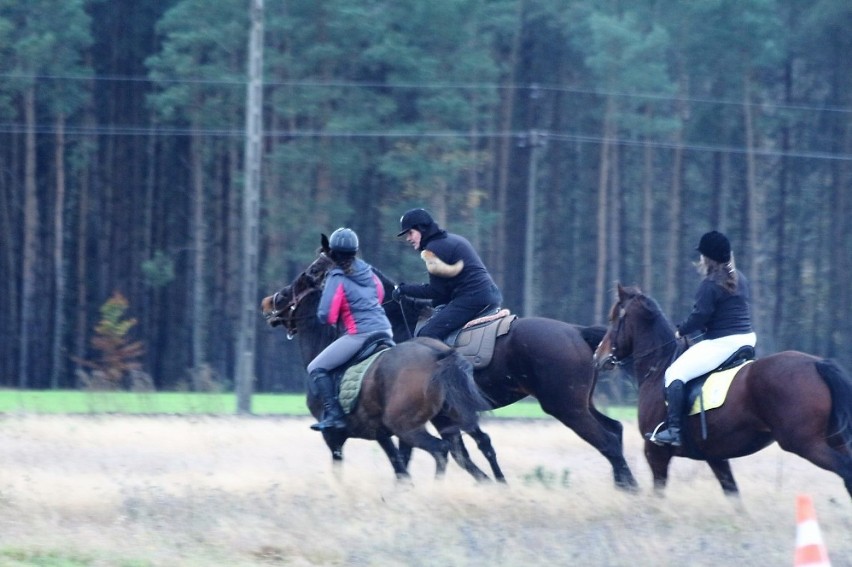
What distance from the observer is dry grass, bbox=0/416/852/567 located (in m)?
8.09

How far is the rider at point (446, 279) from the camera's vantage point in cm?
1133

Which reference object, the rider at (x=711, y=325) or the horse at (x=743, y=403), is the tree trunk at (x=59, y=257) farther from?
the rider at (x=711, y=325)

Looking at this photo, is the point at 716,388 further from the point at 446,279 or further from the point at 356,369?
the point at 356,369

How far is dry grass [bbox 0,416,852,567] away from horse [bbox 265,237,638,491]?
21.1 inches

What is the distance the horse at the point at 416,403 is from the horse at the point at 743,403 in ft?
4.61

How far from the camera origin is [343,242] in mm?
10656

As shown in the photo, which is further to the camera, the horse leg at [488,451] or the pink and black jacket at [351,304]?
the horse leg at [488,451]

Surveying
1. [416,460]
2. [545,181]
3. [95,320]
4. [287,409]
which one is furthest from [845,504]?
[95,320]

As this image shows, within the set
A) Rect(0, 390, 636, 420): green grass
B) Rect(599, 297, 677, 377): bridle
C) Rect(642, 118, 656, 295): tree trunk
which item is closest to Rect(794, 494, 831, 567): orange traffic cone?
Rect(599, 297, 677, 377): bridle

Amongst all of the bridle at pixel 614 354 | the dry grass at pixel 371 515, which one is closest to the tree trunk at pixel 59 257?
the dry grass at pixel 371 515

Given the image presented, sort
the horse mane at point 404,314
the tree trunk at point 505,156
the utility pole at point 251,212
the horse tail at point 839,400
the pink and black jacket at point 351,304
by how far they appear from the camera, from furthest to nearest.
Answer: the tree trunk at point 505,156, the utility pole at point 251,212, the horse mane at point 404,314, the pink and black jacket at point 351,304, the horse tail at point 839,400

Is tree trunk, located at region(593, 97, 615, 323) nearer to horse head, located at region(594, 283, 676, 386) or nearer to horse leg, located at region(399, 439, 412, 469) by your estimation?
horse leg, located at region(399, 439, 412, 469)

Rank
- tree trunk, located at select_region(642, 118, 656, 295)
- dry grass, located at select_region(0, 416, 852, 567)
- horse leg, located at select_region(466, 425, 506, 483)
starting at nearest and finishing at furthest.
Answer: dry grass, located at select_region(0, 416, 852, 567) → horse leg, located at select_region(466, 425, 506, 483) → tree trunk, located at select_region(642, 118, 656, 295)

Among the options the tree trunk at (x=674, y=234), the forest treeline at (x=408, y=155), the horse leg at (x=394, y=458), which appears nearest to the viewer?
the horse leg at (x=394, y=458)
